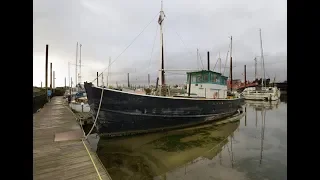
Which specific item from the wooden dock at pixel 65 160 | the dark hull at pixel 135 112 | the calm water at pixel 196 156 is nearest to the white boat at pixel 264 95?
the calm water at pixel 196 156

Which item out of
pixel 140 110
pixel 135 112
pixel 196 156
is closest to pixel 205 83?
pixel 140 110

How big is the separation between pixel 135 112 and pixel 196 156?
414 centimetres

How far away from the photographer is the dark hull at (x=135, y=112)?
385 inches

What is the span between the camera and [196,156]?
7.50 metres

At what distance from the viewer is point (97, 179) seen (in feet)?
14.2

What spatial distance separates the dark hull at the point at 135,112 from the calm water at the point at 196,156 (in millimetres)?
587

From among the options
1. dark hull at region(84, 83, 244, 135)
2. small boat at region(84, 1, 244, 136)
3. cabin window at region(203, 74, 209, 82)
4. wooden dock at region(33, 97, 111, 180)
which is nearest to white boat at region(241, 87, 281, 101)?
cabin window at region(203, 74, 209, 82)

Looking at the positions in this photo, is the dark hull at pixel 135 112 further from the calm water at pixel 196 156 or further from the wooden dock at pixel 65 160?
the wooden dock at pixel 65 160

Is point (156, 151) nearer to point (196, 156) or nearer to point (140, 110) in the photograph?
point (196, 156)

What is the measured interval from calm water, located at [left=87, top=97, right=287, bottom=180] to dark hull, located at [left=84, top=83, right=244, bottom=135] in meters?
0.59

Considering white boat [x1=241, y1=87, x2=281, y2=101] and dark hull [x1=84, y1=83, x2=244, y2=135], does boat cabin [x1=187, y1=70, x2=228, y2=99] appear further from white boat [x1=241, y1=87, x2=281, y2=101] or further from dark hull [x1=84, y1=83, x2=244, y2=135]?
white boat [x1=241, y1=87, x2=281, y2=101]
